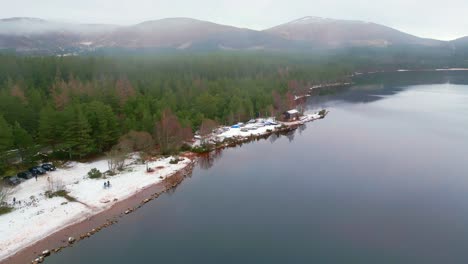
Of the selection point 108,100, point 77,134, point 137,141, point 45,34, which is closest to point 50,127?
point 77,134

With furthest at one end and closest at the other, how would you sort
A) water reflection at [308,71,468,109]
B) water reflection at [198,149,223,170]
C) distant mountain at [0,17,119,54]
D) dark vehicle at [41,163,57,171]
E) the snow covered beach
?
distant mountain at [0,17,119,54] → water reflection at [308,71,468,109] → water reflection at [198,149,223,170] → dark vehicle at [41,163,57,171] → the snow covered beach

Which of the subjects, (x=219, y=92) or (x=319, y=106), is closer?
(x=219, y=92)

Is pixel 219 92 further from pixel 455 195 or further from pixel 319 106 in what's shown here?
pixel 455 195

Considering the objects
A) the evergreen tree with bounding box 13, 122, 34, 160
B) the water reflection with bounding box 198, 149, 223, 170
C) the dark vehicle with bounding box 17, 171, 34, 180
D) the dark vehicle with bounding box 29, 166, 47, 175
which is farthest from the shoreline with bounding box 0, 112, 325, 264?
the evergreen tree with bounding box 13, 122, 34, 160

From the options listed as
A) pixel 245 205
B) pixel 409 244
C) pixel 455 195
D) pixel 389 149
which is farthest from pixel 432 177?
pixel 245 205

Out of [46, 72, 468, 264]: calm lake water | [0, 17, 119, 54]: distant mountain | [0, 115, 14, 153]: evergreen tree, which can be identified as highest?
[0, 17, 119, 54]: distant mountain

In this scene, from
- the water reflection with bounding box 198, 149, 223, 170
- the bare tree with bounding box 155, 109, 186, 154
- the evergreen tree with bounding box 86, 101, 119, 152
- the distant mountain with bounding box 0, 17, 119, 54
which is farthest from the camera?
the distant mountain with bounding box 0, 17, 119, 54

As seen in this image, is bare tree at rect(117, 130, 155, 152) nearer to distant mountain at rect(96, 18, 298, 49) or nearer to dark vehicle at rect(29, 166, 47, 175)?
dark vehicle at rect(29, 166, 47, 175)
